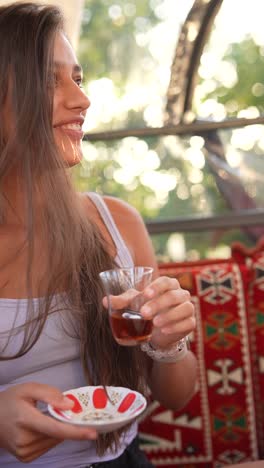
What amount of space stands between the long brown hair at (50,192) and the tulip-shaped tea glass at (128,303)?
33cm

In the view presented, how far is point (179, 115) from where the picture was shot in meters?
2.98

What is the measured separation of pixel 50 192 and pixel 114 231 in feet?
0.78

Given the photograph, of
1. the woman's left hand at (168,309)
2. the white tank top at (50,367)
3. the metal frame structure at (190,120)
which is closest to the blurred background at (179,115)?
the metal frame structure at (190,120)

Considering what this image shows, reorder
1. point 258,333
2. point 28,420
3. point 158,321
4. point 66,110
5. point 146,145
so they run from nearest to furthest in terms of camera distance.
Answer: point 28,420, point 158,321, point 66,110, point 258,333, point 146,145

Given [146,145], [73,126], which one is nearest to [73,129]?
[73,126]

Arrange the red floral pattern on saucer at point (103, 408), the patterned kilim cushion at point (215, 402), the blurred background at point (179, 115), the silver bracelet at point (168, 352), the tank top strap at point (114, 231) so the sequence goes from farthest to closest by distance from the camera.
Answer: the blurred background at point (179, 115), the patterned kilim cushion at point (215, 402), the tank top strap at point (114, 231), the silver bracelet at point (168, 352), the red floral pattern on saucer at point (103, 408)

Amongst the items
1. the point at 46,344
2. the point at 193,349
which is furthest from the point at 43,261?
the point at 193,349

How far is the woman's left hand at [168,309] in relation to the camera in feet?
→ 4.45

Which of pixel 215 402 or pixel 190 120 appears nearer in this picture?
pixel 215 402

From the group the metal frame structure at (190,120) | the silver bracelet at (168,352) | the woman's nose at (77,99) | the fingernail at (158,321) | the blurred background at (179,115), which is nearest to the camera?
the fingernail at (158,321)

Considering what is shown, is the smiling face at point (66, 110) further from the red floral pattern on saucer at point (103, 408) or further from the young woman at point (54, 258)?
the red floral pattern on saucer at point (103, 408)

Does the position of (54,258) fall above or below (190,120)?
below

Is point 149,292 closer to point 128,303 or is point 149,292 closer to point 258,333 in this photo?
point 128,303

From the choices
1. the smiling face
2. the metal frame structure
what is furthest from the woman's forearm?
the metal frame structure
